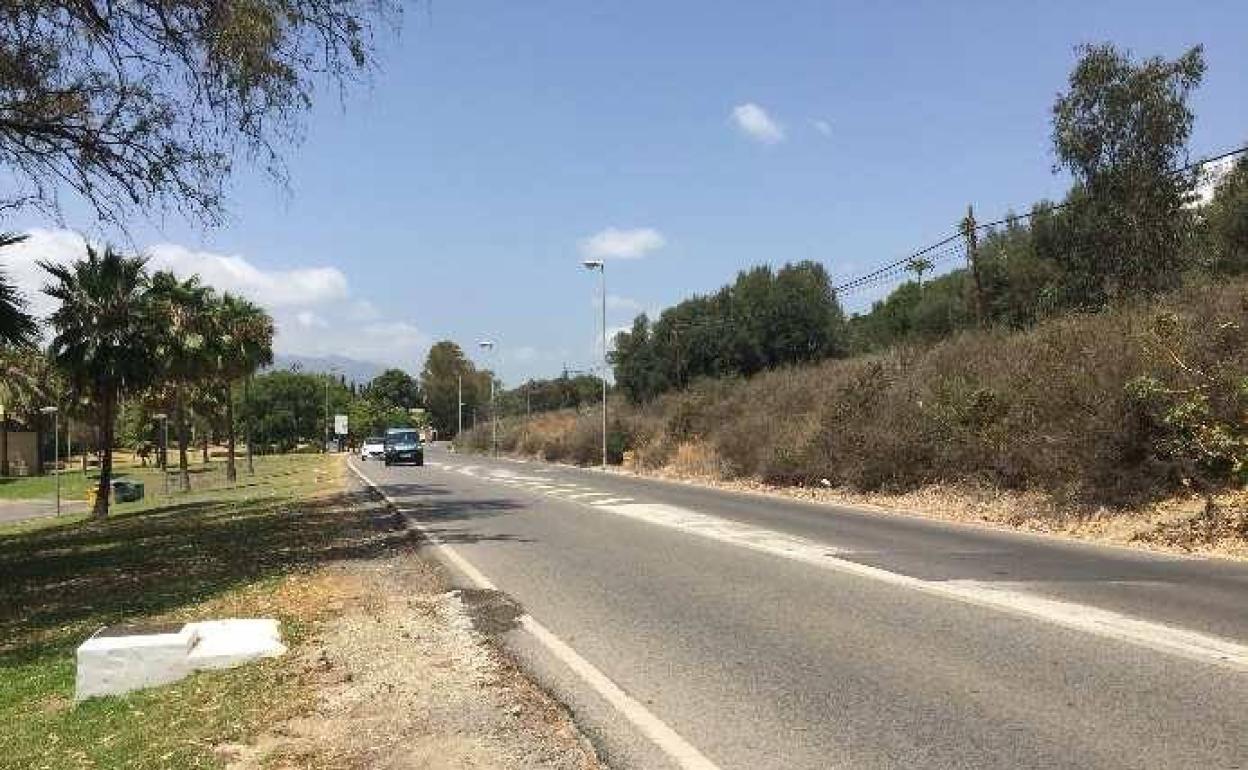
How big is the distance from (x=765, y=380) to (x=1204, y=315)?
68.7 ft

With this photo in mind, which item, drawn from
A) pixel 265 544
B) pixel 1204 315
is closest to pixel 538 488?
pixel 265 544

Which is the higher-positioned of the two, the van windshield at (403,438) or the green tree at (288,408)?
the green tree at (288,408)

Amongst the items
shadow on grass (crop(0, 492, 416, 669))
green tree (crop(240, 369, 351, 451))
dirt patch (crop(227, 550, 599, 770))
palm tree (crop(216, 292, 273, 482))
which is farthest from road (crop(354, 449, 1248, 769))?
green tree (crop(240, 369, 351, 451))

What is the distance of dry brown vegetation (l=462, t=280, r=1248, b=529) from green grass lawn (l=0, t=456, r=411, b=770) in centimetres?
1146

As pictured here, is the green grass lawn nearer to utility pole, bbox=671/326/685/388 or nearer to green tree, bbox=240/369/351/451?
utility pole, bbox=671/326/685/388

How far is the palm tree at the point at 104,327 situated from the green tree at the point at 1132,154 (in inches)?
1064

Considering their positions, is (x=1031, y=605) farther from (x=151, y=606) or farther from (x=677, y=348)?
(x=677, y=348)

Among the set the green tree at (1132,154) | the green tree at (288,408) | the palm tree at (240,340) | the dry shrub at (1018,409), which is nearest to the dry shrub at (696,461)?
the dry shrub at (1018,409)

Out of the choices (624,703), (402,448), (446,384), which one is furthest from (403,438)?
(446,384)

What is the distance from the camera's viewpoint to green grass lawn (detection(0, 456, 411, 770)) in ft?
20.5

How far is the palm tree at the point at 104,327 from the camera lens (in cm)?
2873

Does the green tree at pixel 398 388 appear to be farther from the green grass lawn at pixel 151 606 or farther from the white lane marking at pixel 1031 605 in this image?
the white lane marking at pixel 1031 605

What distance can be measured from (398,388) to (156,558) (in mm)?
151048

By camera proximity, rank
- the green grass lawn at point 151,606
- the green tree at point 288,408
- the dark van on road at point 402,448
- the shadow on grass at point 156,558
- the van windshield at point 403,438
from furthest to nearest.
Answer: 1. the green tree at point 288,408
2. the van windshield at point 403,438
3. the dark van on road at point 402,448
4. the shadow on grass at point 156,558
5. the green grass lawn at point 151,606
